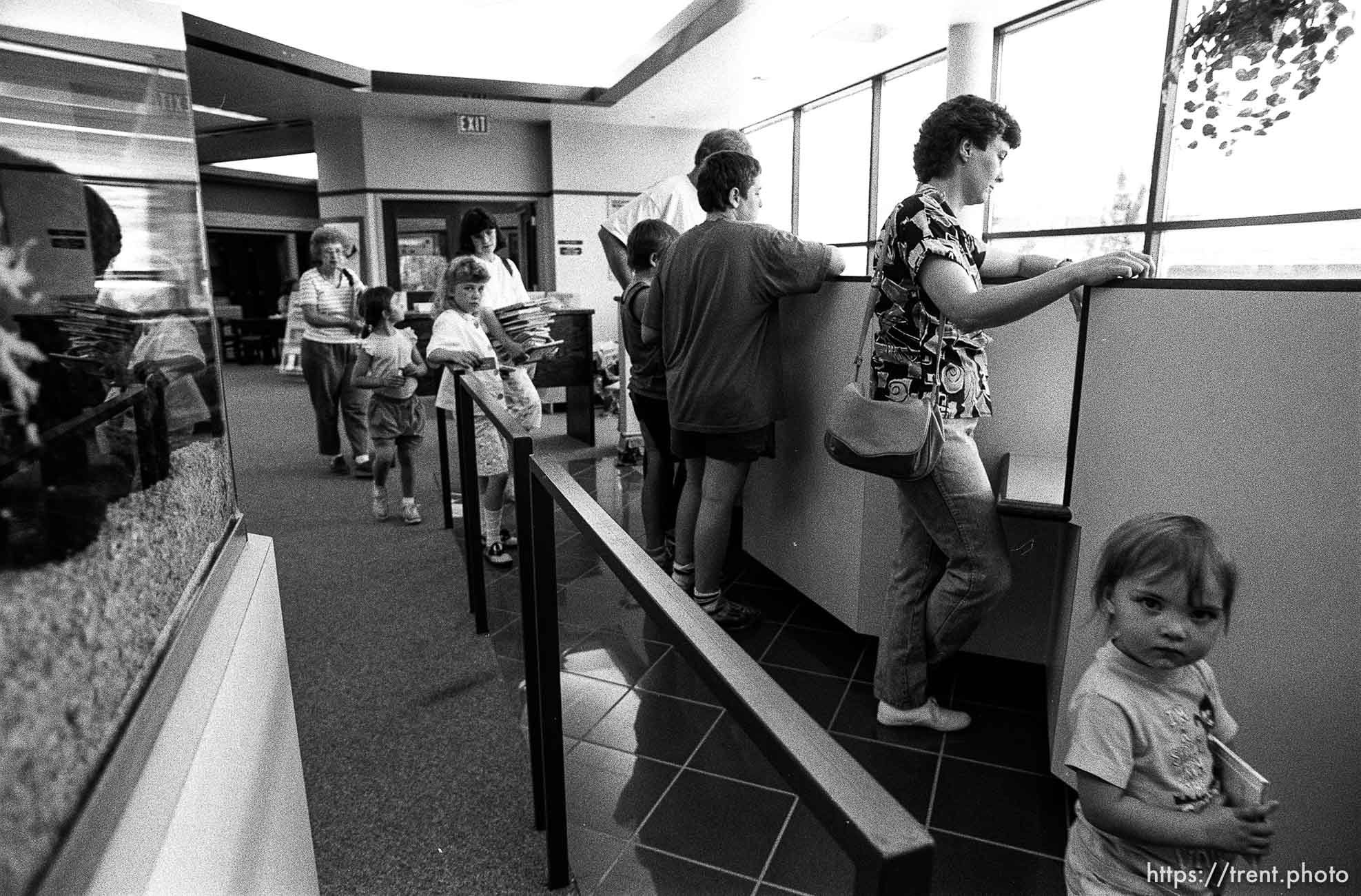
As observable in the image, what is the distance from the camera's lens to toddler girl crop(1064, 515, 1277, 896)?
3.52ft

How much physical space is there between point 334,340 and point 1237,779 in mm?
5025

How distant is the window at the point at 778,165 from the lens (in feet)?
31.4

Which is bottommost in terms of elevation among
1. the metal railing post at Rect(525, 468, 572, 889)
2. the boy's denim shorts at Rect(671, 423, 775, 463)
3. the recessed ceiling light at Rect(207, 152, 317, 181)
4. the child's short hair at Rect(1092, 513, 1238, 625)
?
the metal railing post at Rect(525, 468, 572, 889)

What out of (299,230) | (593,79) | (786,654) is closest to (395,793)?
(786,654)

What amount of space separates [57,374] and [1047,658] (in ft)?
7.82

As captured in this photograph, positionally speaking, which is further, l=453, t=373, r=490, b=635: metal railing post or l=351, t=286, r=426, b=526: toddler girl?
l=351, t=286, r=426, b=526: toddler girl

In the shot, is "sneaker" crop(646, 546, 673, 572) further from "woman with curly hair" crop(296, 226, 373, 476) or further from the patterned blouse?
"woman with curly hair" crop(296, 226, 373, 476)

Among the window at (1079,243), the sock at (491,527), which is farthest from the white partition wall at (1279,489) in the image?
the window at (1079,243)

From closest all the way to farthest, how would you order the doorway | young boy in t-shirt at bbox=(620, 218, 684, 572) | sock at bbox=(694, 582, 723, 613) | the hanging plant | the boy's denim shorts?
the hanging plant < the boy's denim shorts < sock at bbox=(694, 582, 723, 613) < young boy in t-shirt at bbox=(620, 218, 684, 572) < the doorway

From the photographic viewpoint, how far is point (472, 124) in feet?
29.1

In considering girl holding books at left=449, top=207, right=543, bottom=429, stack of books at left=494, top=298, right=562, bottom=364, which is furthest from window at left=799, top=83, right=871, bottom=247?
stack of books at left=494, top=298, right=562, bottom=364

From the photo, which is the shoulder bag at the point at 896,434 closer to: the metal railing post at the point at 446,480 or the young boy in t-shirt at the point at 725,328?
the young boy in t-shirt at the point at 725,328

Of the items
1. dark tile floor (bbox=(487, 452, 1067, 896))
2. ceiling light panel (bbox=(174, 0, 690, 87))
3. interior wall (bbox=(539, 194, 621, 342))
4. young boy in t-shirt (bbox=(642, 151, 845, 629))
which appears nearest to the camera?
dark tile floor (bbox=(487, 452, 1067, 896))

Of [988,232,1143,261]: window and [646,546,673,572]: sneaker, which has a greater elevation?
[988,232,1143,261]: window
